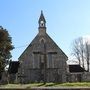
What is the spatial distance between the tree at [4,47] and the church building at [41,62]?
3.40 meters

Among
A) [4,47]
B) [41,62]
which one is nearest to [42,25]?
[41,62]

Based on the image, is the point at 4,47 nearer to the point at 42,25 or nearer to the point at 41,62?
the point at 41,62

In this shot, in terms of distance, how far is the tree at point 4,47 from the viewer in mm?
64537

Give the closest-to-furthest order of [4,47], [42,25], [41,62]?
[4,47] < [41,62] < [42,25]

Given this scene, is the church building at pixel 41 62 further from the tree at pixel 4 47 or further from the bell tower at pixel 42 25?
the tree at pixel 4 47

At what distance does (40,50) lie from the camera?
67.7 meters

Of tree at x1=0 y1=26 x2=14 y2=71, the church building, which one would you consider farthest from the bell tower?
tree at x1=0 y1=26 x2=14 y2=71

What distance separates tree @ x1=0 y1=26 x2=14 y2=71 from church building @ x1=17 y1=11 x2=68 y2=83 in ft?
11.2

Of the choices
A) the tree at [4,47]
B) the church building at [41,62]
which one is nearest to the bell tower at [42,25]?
the church building at [41,62]

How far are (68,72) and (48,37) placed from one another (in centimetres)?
847

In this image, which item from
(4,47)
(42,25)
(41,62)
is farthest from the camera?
(42,25)

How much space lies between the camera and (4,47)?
65.5 metres

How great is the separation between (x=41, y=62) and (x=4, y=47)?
26.5ft

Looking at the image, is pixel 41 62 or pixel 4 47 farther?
pixel 41 62
